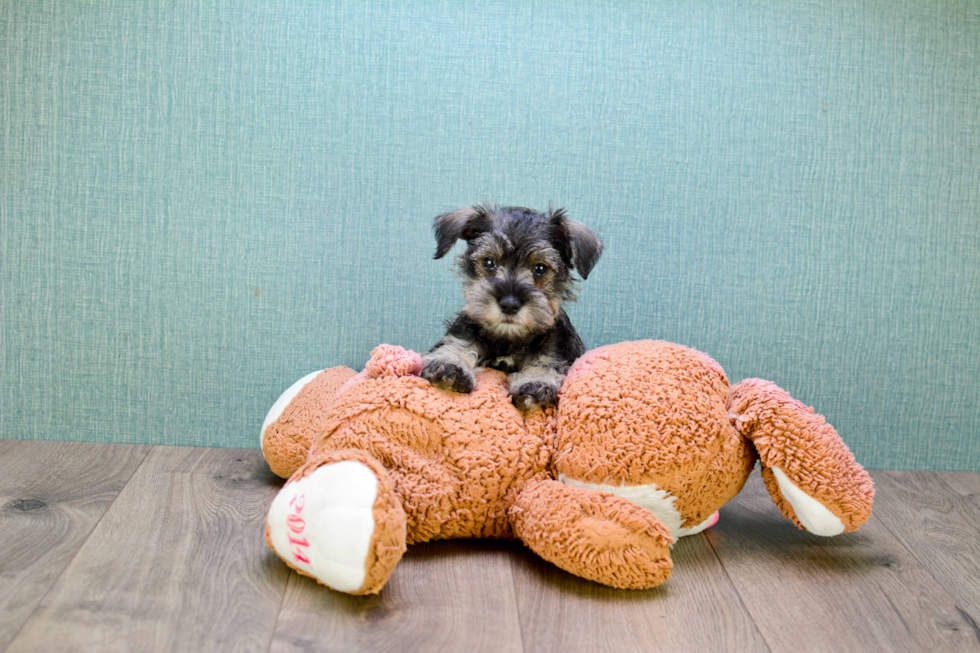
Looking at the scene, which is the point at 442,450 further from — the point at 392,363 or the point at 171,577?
the point at 171,577

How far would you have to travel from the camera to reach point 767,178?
2.71 m

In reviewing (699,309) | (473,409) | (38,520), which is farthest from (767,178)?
(38,520)

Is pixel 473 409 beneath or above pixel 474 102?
beneath

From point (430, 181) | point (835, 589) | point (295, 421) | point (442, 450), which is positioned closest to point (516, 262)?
point (442, 450)

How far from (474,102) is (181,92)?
968 mm

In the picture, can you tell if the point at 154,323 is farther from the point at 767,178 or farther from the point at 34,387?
the point at 767,178

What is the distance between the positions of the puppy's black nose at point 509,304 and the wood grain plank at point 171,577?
827 mm

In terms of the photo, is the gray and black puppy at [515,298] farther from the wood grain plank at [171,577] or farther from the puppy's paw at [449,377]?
the wood grain plank at [171,577]

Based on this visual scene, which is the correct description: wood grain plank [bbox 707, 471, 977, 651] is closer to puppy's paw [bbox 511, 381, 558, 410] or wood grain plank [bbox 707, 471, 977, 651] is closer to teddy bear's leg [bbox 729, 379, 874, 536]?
teddy bear's leg [bbox 729, 379, 874, 536]

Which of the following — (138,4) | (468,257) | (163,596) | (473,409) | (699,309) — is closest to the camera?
(163,596)

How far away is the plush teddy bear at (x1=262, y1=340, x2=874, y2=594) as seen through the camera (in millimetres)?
1766

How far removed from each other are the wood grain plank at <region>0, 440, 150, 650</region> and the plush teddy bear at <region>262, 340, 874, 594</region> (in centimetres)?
51

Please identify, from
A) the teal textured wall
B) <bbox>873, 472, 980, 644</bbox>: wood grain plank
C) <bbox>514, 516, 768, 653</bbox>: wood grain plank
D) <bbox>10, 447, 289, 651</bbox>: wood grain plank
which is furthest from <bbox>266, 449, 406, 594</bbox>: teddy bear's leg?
<bbox>873, 472, 980, 644</bbox>: wood grain plank

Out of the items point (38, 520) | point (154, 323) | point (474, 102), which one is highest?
point (474, 102)
